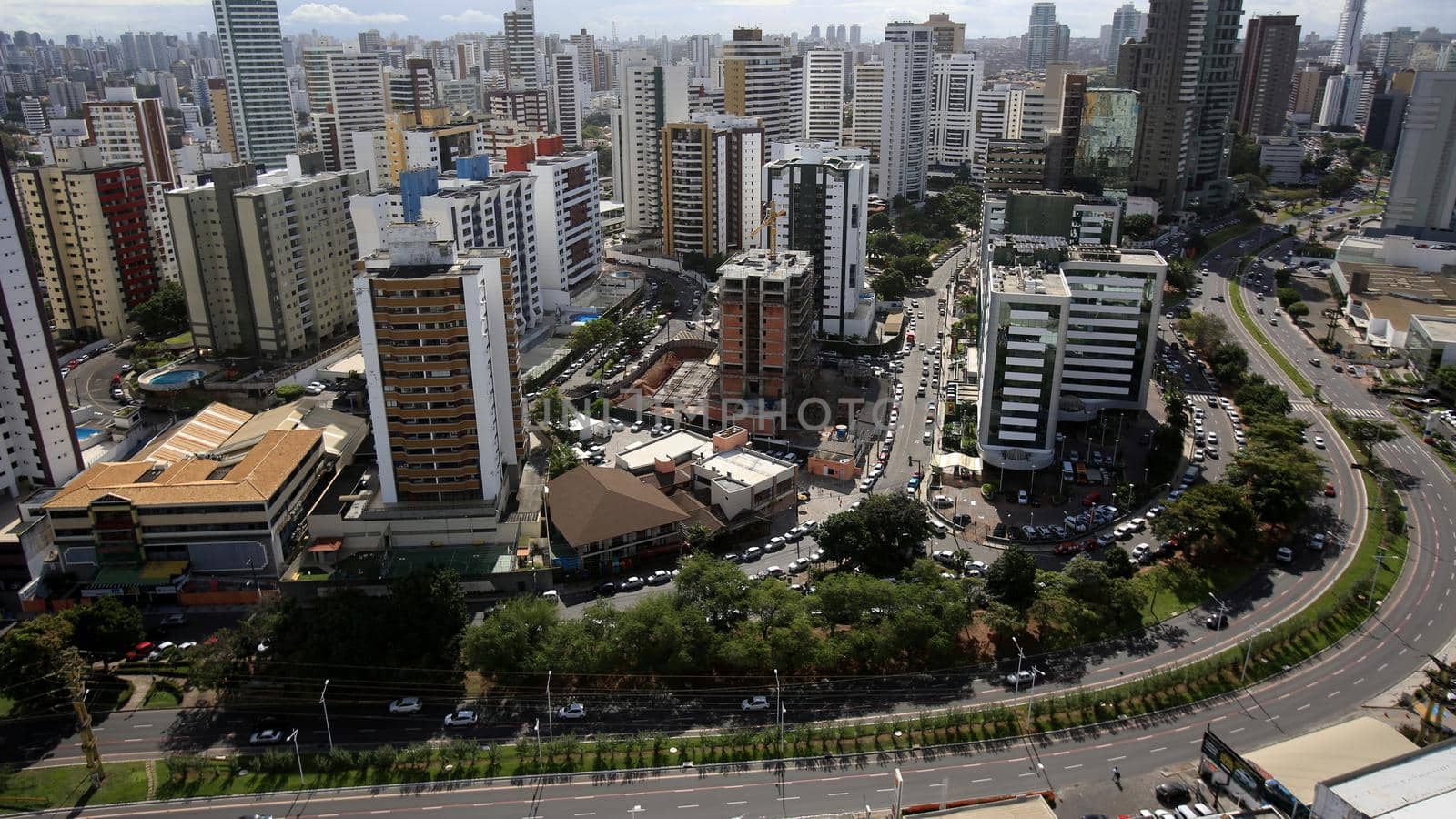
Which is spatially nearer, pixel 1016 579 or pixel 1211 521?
pixel 1016 579

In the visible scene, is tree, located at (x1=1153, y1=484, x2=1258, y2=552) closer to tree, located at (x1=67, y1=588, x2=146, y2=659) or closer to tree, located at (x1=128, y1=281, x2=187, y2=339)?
tree, located at (x1=67, y1=588, x2=146, y2=659)

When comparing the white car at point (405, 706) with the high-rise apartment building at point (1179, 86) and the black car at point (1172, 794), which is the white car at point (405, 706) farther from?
the high-rise apartment building at point (1179, 86)

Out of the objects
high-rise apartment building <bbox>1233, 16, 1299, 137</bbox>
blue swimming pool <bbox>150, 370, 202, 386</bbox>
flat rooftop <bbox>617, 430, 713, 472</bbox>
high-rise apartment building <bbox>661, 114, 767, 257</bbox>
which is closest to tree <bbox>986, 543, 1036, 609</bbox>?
flat rooftop <bbox>617, 430, 713, 472</bbox>

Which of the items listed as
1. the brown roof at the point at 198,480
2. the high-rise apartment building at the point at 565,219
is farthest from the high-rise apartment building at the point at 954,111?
the brown roof at the point at 198,480

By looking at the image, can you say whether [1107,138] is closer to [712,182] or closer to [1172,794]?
[712,182]

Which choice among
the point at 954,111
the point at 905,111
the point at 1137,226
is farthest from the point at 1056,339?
the point at 954,111
